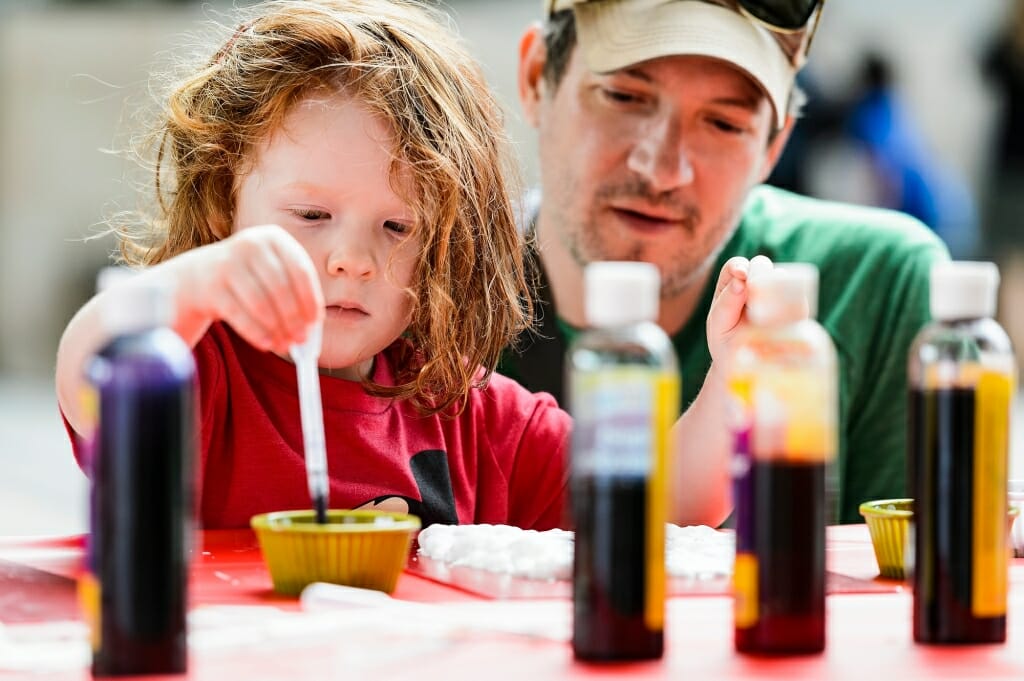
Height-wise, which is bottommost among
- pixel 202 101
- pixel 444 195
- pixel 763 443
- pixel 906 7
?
pixel 763 443

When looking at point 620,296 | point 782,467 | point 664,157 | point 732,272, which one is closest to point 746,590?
point 782,467

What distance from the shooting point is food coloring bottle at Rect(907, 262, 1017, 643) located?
3.06ft

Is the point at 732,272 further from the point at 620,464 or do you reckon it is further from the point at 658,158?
the point at 658,158

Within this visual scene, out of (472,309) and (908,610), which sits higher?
(472,309)

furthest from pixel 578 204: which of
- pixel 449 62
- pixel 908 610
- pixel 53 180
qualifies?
pixel 53 180

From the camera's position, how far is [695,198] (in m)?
2.24

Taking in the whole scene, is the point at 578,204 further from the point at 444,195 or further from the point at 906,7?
the point at 906,7

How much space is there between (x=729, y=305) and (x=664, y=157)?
75cm

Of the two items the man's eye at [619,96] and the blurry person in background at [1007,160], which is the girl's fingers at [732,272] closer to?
the man's eye at [619,96]

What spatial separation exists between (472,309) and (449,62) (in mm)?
305

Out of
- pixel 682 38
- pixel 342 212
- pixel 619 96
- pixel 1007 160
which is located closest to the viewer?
pixel 342 212

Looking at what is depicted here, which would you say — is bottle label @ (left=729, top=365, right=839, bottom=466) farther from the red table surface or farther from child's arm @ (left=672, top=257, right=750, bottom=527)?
child's arm @ (left=672, top=257, right=750, bottom=527)

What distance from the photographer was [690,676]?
33.6 inches

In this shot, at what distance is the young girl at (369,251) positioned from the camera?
5.31 feet
